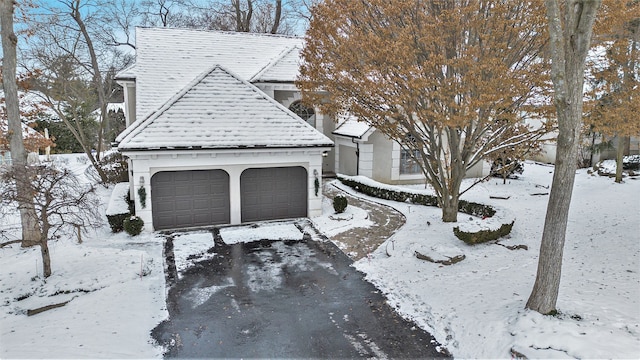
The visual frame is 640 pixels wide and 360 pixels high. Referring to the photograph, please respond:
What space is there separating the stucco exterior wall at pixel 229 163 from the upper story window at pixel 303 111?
7040mm

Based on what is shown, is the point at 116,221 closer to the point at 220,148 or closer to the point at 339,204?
the point at 220,148

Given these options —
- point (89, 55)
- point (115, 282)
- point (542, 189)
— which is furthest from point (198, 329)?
point (89, 55)

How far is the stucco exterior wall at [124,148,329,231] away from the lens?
44.3ft

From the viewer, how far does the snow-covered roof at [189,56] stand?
1775 cm

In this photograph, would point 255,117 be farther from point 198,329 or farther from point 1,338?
point 1,338

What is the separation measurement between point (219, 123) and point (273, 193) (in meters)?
3.26

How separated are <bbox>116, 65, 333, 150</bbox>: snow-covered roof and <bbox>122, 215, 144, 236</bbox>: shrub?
2.39m

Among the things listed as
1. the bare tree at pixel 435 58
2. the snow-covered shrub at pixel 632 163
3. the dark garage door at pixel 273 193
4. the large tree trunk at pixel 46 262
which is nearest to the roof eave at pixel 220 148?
the dark garage door at pixel 273 193

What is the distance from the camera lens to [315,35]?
12.6 metres

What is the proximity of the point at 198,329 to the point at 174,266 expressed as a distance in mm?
3623

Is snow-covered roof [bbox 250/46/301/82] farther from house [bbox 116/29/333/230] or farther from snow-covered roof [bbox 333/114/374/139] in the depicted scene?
house [bbox 116/29/333/230]

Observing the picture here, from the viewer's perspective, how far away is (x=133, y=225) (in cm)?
1329

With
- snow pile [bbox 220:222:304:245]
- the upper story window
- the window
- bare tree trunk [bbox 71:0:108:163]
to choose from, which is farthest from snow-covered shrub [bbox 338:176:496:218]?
bare tree trunk [bbox 71:0:108:163]

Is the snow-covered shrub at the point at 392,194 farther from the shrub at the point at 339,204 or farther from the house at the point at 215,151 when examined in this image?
the house at the point at 215,151
